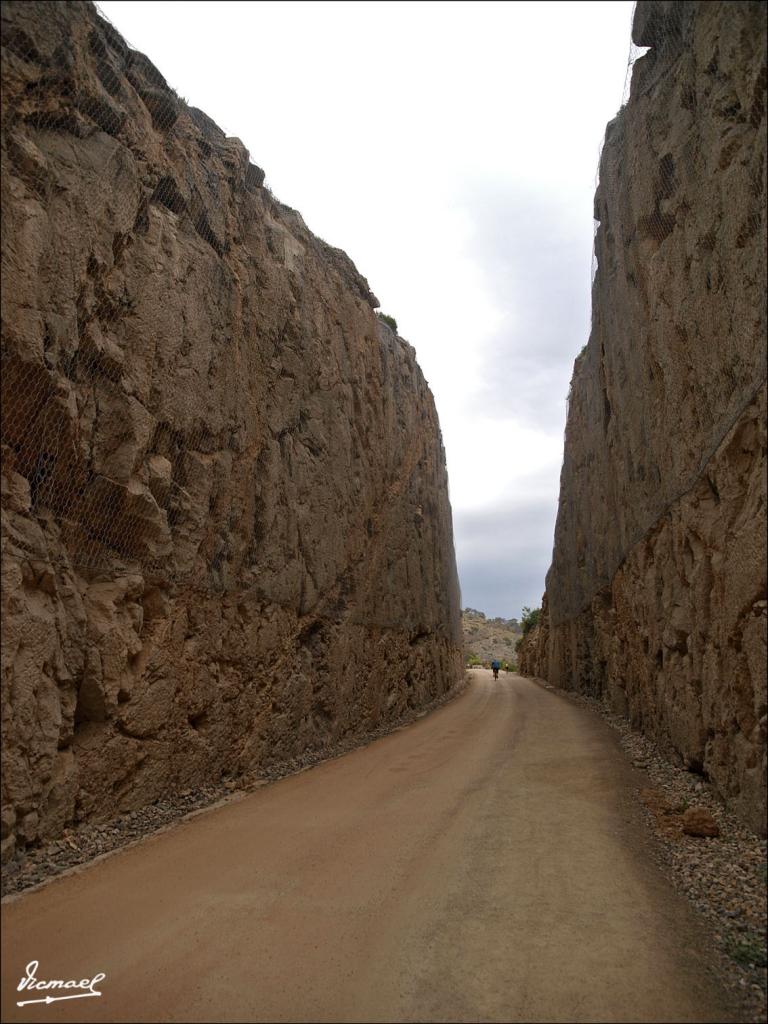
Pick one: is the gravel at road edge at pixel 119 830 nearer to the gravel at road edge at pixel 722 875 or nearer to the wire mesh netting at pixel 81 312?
the wire mesh netting at pixel 81 312

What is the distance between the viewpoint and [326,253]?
1775cm

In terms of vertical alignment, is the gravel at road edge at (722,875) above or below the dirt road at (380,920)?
above

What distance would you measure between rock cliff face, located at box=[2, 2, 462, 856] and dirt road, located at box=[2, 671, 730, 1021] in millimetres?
1580

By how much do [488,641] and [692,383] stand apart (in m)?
69.6

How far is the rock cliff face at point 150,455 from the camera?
24.1 feet

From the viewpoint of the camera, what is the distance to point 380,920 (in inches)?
220

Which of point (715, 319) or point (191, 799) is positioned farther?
point (191, 799)

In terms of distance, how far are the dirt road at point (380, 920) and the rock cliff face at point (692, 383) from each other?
209cm

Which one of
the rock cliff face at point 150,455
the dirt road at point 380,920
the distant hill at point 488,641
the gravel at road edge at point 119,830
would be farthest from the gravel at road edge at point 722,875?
the distant hill at point 488,641

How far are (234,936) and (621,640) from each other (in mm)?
13479

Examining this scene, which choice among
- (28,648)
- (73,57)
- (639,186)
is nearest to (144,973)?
(28,648)

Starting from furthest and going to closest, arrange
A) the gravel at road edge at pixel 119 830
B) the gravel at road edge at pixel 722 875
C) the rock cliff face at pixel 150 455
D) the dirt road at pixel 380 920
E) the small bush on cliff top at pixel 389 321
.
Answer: the small bush on cliff top at pixel 389 321, the rock cliff face at pixel 150 455, the gravel at road edge at pixel 119 830, the gravel at road edge at pixel 722 875, the dirt road at pixel 380 920

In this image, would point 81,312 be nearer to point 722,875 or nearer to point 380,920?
point 380,920

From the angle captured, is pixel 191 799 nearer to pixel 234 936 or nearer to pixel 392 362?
pixel 234 936
